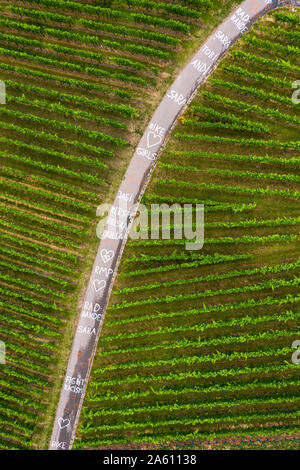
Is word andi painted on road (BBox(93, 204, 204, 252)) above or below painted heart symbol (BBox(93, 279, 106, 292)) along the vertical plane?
above

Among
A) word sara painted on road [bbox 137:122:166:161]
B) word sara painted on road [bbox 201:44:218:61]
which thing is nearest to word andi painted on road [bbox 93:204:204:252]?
word sara painted on road [bbox 137:122:166:161]

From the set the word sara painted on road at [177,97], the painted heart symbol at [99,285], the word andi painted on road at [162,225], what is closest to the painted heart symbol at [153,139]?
the word sara painted on road at [177,97]

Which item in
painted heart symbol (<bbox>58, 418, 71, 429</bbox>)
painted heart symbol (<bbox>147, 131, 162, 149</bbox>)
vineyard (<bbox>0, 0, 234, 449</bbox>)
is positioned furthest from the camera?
painted heart symbol (<bbox>147, 131, 162, 149</bbox>)

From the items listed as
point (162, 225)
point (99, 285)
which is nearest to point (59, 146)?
point (162, 225)

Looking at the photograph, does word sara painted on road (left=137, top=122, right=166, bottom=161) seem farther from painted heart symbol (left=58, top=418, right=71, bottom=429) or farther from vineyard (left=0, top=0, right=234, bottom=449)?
painted heart symbol (left=58, top=418, right=71, bottom=429)

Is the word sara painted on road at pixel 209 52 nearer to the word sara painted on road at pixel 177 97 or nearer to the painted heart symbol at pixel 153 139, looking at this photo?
the word sara painted on road at pixel 177 97
